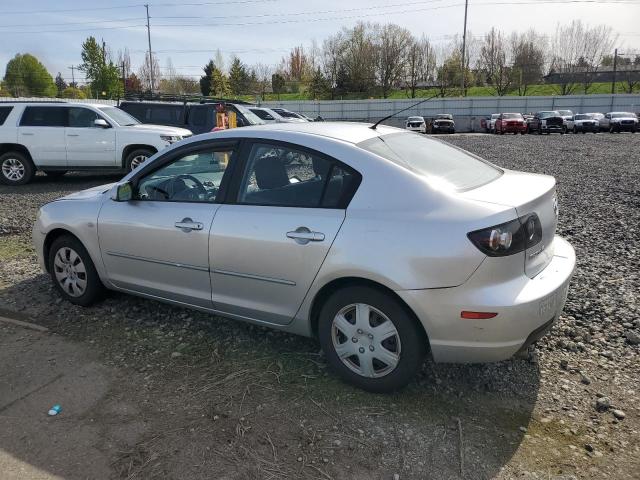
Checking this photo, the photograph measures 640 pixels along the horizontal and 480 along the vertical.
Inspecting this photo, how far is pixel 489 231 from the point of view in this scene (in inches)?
111

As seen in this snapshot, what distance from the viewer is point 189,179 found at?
4191mm

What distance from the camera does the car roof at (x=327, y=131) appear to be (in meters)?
3.56

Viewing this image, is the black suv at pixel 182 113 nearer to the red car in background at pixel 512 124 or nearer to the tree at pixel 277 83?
the red car in background at pixel 512 124

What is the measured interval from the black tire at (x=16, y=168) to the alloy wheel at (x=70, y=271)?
879 centimetres

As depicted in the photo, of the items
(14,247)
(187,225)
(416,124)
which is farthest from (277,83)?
(187,225)

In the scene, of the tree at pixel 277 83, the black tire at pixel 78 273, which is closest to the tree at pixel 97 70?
the tree at pixel 277 83

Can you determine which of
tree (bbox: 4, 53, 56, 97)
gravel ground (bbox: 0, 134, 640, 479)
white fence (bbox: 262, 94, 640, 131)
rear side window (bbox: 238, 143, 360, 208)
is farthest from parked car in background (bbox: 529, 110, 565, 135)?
tree (bbox: 4, 53, 56, 97)

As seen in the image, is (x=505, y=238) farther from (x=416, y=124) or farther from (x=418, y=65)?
A: (x=418, y=65)

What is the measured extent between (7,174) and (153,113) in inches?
158

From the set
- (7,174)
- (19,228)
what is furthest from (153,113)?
(19,228)

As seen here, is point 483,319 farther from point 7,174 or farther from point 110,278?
point 7,174

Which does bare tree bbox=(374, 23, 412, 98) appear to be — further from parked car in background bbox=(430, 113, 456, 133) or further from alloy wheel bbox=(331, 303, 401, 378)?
alloy wheel bbox=(331, 303, 401, 378)

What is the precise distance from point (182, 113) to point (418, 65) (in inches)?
2610

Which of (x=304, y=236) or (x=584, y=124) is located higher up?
(x=584, y=124)
